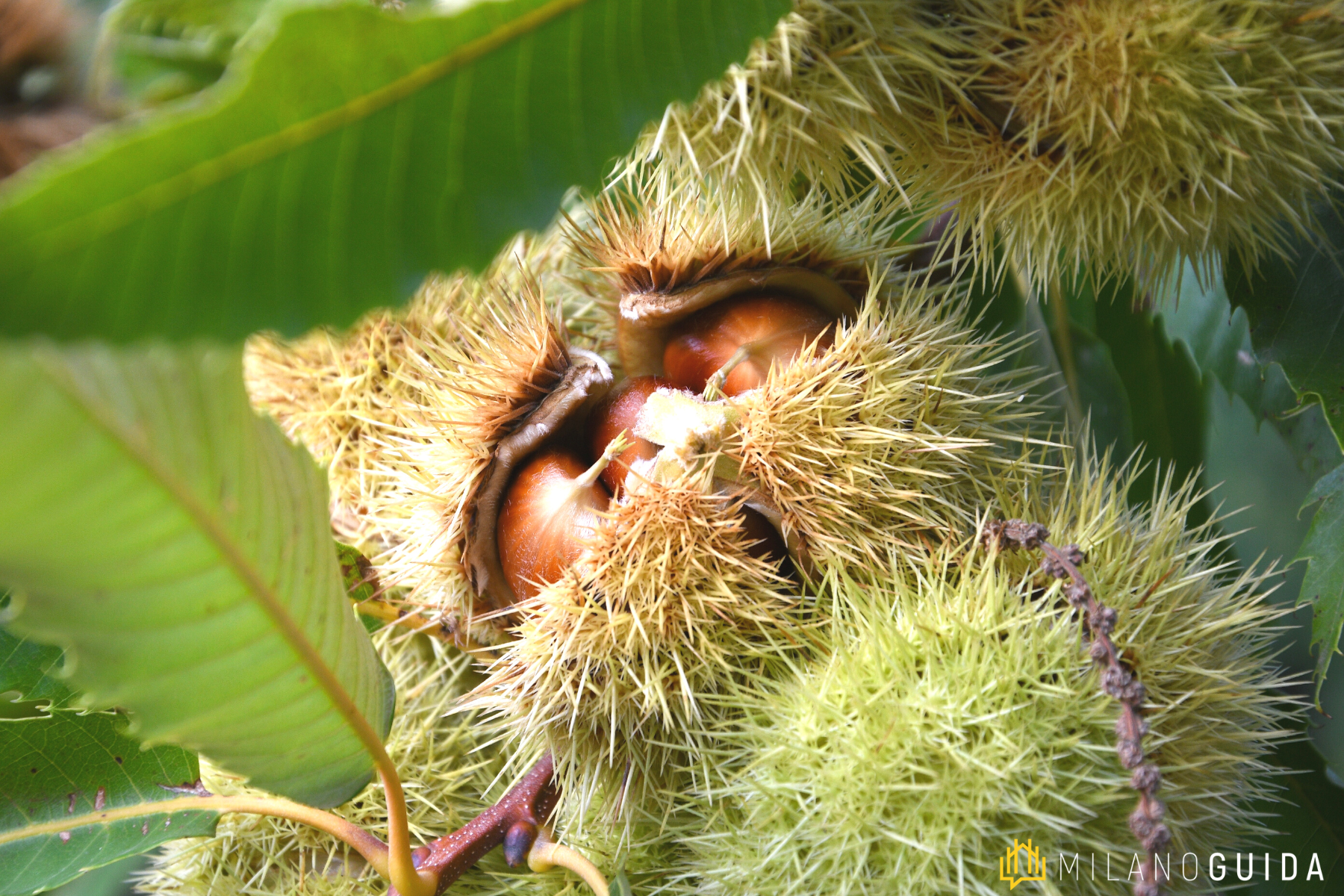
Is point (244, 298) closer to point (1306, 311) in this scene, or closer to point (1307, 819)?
point (1306, 311)

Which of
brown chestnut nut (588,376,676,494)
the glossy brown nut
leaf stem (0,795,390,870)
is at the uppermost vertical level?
the glossy brown nut

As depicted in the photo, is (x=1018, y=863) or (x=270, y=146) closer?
(x=270, y=146)

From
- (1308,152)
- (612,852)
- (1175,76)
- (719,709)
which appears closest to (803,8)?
(1175,76)

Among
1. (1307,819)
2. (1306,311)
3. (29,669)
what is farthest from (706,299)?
(1307,819)

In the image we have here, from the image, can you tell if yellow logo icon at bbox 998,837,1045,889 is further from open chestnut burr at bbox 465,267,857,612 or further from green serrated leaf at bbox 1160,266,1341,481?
green serrated leaf at bbox 1160,266,1341,481

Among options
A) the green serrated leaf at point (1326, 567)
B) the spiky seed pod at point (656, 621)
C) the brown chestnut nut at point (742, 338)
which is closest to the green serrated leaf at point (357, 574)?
the spiky seed pod at point (656, 621)

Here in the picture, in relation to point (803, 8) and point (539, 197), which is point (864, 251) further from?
point (539, 197)

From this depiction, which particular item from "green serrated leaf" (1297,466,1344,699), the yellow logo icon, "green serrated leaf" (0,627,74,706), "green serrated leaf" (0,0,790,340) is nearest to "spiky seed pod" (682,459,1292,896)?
the yellow logo icon
